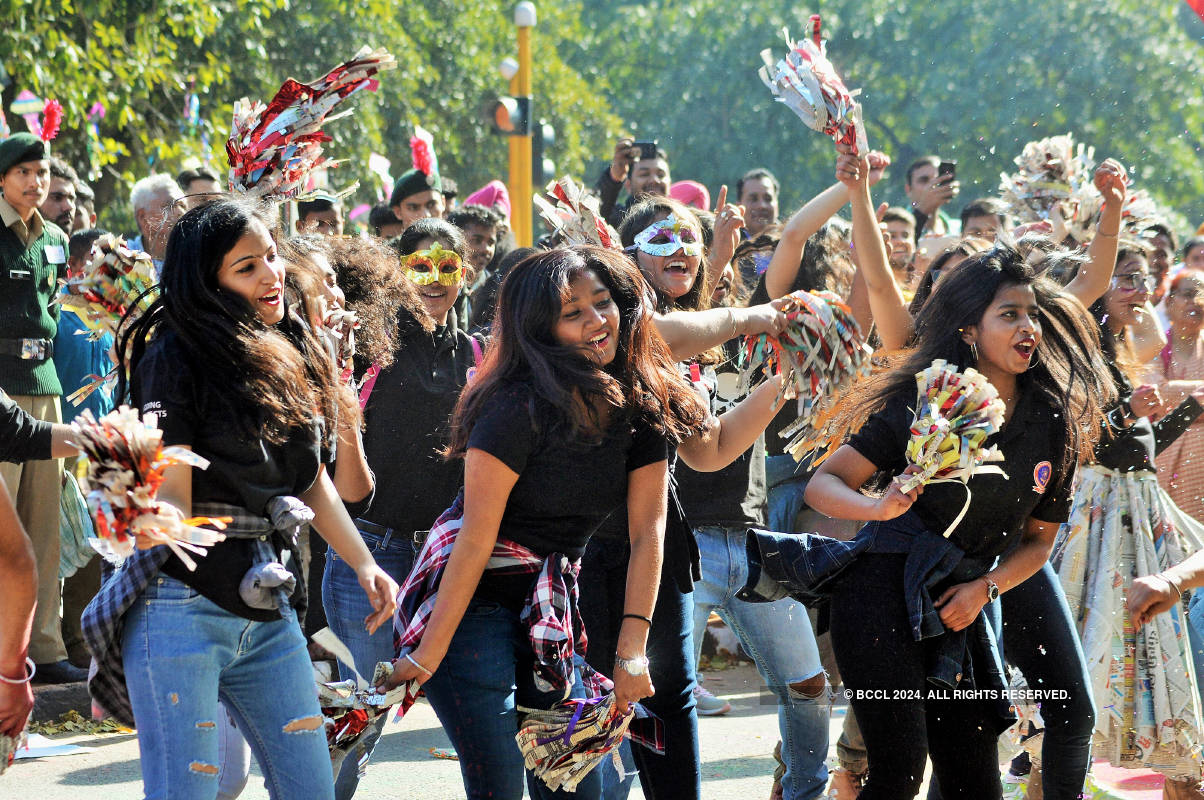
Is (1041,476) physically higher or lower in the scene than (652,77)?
lower

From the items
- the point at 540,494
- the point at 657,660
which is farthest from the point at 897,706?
the point at 540,494

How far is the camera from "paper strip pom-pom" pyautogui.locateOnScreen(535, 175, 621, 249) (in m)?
5.06

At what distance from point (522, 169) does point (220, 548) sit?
369 inches

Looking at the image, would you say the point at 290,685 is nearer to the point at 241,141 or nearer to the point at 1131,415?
the point at 241,141

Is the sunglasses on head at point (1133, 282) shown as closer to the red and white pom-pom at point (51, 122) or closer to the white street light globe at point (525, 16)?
the red and white pom-pom at point (51, 122)

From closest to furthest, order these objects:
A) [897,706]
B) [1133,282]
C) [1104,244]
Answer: [897,706] → [1104,244] → [1133,282]

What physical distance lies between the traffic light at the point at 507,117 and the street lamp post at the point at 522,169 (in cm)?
7

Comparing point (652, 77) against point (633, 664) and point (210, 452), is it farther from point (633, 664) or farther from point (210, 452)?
point (210, 452)

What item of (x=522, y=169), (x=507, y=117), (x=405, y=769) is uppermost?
(x=507, y=117)

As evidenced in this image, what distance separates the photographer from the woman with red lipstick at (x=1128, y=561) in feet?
17.1

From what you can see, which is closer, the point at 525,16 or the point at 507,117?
the point at 507,117

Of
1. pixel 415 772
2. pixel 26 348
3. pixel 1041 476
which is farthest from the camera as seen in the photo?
pixel 26 348

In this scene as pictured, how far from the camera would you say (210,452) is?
342 centimetres

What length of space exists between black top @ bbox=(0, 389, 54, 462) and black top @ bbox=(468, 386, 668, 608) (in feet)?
3.39
